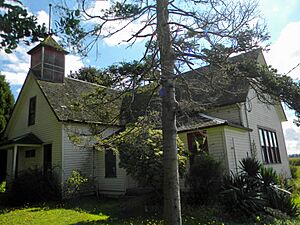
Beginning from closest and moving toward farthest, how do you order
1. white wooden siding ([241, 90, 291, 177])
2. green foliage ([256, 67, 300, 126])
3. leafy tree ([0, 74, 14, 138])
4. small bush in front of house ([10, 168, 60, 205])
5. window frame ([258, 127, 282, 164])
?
1. green foliage ([256, 67, 300, 126])
2. small bush in front of house ([10, 168, 60, 205])
3. white wooden siding ([241, 90, 291, 177])
4. window frame ([258, 127, 282, 164])
5. leafy tree ([0, 74, 14, 138])

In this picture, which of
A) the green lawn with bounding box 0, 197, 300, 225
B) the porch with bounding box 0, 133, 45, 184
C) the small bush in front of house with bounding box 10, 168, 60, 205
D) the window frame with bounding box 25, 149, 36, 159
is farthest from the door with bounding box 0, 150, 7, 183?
the green lawn with bounding box 0, 197, 300, 225

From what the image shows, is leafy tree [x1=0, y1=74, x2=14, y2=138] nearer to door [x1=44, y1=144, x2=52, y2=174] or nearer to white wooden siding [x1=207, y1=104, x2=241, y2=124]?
door [x1=44, y1=144, x2=52, y2=174]

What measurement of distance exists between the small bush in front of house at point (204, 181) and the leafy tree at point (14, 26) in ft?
27.5

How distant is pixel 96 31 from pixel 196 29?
2.40 metres

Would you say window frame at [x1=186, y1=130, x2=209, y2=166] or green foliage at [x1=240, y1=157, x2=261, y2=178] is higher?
window frame at [x1=186, y1=130, x2=209, y2=166]

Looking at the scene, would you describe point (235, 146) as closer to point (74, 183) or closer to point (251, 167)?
point (251, 167)

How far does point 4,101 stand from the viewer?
21.6 metres

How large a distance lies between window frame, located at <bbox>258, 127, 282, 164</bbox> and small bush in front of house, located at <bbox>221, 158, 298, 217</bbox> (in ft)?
19.1

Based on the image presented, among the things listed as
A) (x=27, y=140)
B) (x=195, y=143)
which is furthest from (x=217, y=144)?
(x=27, y=140)

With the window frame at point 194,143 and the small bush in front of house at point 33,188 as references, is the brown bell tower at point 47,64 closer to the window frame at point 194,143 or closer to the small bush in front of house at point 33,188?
the small bush in front of house at point 33,188

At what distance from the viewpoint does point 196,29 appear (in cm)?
568

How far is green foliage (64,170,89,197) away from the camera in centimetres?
1326

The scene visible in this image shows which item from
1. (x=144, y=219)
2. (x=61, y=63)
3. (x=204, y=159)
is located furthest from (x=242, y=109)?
(x=61, y=63)

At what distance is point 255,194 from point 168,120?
477cm
